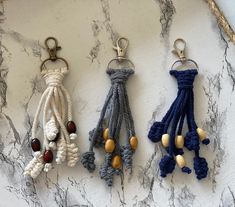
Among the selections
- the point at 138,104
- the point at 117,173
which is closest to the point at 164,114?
the point at 138,104

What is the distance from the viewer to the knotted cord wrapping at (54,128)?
879mm

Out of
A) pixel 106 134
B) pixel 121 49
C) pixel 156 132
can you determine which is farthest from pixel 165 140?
pixel 121 49

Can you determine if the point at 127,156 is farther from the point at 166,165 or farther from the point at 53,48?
the point at 53,48

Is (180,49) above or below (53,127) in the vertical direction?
above

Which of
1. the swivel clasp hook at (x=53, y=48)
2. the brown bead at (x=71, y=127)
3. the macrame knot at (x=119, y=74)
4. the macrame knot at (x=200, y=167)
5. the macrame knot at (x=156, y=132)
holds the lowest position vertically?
the macrame knot at (x=200, y=167)

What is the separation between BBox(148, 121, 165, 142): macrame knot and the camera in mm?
915

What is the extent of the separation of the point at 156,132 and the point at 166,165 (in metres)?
0.07

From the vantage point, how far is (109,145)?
0.89m

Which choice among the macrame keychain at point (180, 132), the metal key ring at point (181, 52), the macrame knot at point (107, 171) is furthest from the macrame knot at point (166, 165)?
the metal key ring at point (181, 52)

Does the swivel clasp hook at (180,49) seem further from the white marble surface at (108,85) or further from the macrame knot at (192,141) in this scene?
the macrame knot at (192,141)

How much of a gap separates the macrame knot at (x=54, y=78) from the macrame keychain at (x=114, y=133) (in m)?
0.11

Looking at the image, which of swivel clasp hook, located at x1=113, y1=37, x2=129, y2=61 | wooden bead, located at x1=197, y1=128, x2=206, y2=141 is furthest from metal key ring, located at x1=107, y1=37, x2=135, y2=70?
wooden bead, located at x1=197, y1=128, x2=206, y2=141

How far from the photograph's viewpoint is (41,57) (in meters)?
0.94

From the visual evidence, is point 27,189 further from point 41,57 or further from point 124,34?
point 124,34
